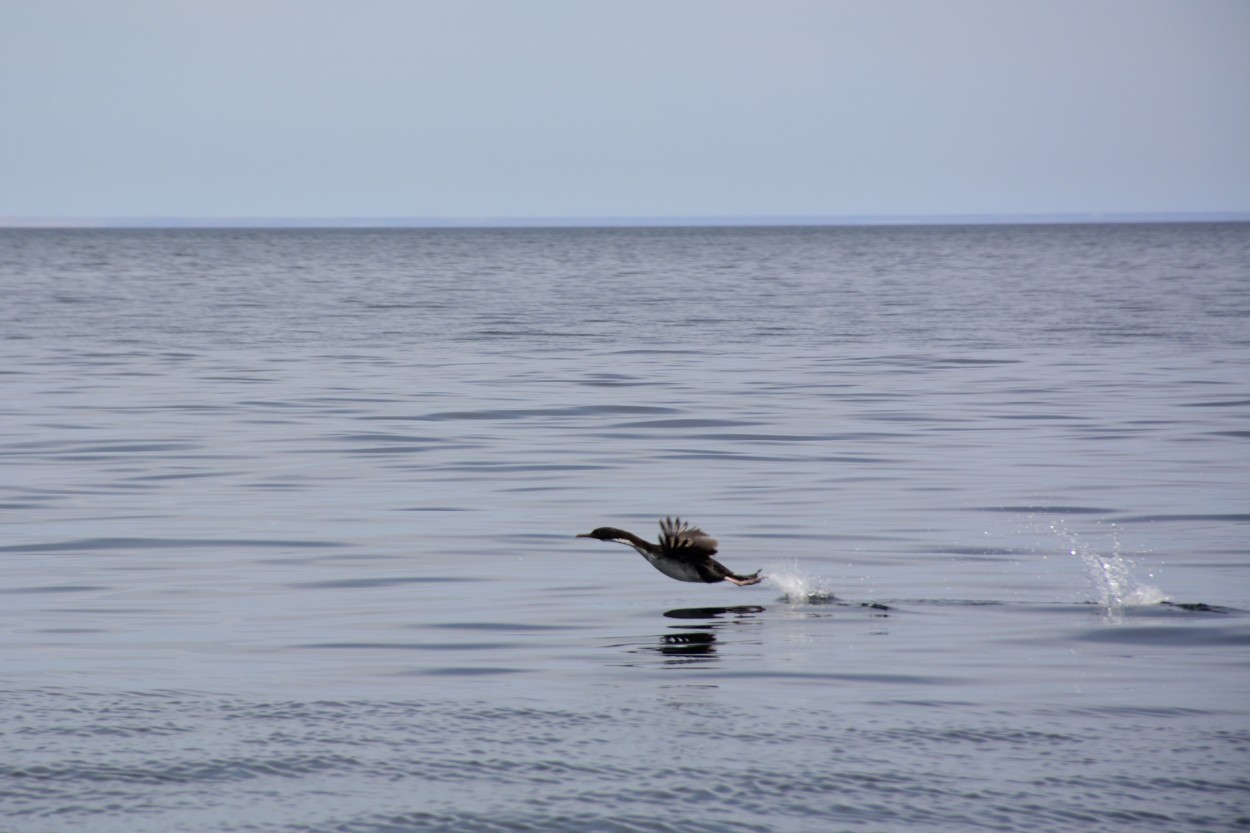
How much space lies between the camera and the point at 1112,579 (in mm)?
13531

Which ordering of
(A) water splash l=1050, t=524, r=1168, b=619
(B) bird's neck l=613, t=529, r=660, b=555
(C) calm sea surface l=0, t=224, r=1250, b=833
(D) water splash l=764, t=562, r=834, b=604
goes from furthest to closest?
(D) water splash l=764, t=562, r=834, b=604
(A) water splash l=1050, t=524, r=1168, b=619
(B) bird's neck l=613, t=529, r=660, b=555
(C) calm sea surface l=0, t=224, r=1250, b=833

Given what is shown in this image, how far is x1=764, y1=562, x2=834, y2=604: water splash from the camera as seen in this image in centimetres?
1297

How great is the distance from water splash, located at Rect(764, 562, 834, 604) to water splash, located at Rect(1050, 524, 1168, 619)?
6.56 feet

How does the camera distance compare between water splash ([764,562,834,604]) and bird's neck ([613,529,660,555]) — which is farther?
water splash ([764,562,834,604])

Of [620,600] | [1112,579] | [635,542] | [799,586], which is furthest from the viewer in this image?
[1112,579]

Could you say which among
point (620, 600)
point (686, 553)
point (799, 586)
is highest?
point (686, 553)

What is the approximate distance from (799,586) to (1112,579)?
246 cm

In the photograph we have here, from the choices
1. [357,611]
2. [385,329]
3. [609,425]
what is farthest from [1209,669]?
[385,329]

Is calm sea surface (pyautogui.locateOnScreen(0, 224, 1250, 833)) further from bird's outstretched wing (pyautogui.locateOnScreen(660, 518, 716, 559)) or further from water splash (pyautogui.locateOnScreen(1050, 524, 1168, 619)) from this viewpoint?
bird's outstretched wing (pyautogui.locateOnScreen(660, 518, 716, 559))

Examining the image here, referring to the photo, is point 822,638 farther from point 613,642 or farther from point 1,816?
point 1,816

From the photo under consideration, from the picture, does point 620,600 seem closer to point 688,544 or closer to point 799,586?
point 688,544

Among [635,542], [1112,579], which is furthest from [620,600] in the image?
[1112,579]

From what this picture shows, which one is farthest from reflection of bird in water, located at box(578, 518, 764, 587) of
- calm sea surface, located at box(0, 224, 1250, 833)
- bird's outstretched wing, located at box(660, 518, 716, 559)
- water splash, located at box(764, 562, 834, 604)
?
water splash, located at box(764, 562, 834, 604)

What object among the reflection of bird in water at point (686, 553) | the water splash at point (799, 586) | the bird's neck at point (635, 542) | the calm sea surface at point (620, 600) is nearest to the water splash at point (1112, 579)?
the calm sea surface at point (620, 600)
